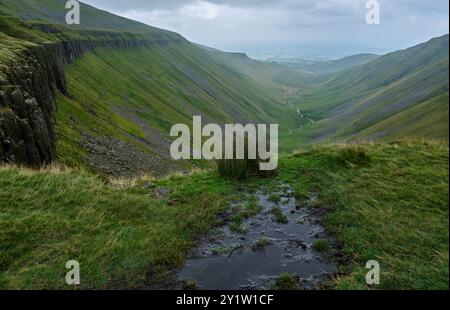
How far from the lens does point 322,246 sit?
12.4 meters

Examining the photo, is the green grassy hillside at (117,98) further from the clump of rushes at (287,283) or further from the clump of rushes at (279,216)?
the clump of rushes at (287,283)

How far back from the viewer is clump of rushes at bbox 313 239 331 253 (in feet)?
40.4

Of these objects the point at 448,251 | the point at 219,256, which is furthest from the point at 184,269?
the point at 448,251


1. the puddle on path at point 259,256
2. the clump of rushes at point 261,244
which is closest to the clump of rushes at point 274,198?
the puddle on path at point 259,256

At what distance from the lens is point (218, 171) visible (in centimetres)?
2022

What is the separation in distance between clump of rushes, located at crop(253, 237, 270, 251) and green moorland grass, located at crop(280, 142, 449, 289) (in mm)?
2424

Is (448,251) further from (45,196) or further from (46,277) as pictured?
(45,196)

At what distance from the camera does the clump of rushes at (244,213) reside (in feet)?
45.9

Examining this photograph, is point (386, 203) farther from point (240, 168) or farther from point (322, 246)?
point (240, 168)

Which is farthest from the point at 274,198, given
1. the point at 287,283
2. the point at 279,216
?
the point at 287,283

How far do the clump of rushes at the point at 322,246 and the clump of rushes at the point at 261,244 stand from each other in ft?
5.30
